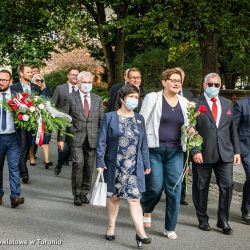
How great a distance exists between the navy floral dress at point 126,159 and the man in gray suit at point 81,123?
2.13 metres

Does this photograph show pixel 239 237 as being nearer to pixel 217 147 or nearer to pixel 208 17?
pixel 217 147

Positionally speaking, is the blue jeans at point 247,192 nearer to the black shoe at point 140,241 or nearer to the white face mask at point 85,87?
the black shoe at point 140,241

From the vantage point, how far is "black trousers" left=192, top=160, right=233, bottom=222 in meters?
6.72

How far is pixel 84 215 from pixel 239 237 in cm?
214

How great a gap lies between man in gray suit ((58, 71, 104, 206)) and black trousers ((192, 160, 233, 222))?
6.18 ft

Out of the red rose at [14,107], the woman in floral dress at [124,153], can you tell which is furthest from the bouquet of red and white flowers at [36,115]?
the woman in floral dress at [124,153]

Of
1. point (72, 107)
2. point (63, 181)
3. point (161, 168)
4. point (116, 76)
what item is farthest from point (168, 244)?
point (116, 76)

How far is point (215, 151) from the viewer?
6.72 metres

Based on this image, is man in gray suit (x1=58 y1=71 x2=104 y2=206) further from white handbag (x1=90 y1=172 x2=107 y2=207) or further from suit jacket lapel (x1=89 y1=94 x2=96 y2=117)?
white handbag (x1=90 y1=172 x2=107 y2=207)

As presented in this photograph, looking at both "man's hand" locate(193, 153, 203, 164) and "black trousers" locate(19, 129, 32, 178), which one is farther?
"black trousers" locate(19, 129, 32, 178)

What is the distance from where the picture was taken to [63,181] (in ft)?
32.7

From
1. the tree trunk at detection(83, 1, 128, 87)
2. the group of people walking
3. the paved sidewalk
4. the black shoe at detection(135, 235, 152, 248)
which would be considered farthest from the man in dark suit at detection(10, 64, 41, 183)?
the tree trunk at detection(83, 1, 128, 87)

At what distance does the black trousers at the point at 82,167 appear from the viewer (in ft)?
26.3

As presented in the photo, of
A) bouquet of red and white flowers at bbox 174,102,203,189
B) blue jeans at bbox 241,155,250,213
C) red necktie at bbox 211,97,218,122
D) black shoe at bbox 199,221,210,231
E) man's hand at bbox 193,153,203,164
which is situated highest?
red necktie at bbox 211,97,218,122
